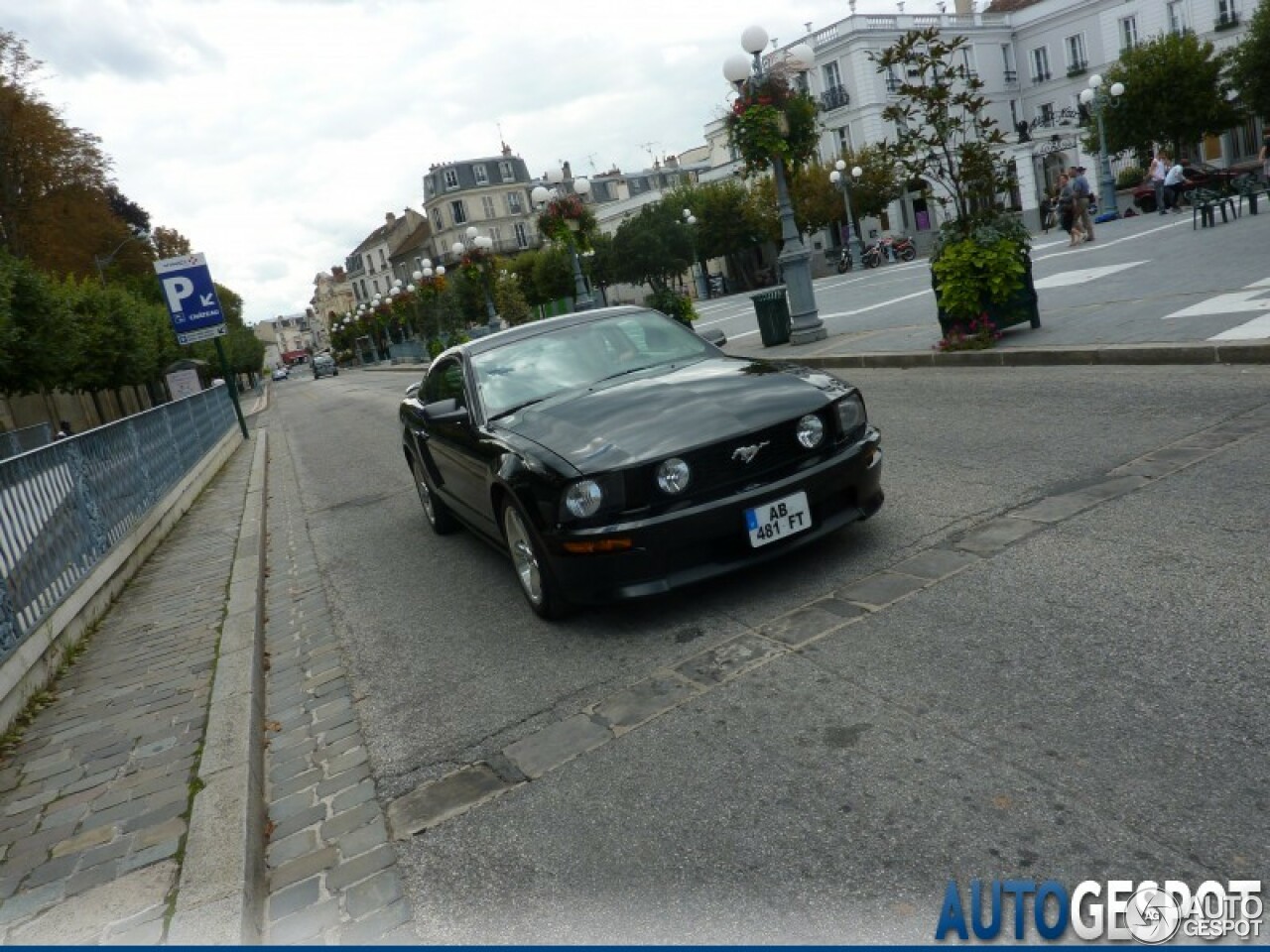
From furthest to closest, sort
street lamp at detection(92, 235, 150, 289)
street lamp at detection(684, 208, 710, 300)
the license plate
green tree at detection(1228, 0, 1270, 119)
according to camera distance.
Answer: street lamp at detection(684, 208, 710, 300) < street lamp at detection(92, 235, 150, 289) < green tree at detection(1228, 0, 1270, 119) < the license plate

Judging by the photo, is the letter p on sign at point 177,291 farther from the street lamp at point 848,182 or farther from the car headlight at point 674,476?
the street lamp at point 848,182

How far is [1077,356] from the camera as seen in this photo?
909 centimetres

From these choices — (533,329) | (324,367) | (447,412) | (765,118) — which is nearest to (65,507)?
(447,412)

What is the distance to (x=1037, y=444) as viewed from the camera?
6387mm

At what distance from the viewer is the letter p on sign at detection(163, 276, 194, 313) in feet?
70.9

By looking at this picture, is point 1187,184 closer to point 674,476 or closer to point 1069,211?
point 1069,211

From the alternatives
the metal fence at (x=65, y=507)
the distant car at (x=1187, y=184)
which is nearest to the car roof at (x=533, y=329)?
the metal fence at (x=65, y=507)

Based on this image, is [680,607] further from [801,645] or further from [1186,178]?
[1186,178]

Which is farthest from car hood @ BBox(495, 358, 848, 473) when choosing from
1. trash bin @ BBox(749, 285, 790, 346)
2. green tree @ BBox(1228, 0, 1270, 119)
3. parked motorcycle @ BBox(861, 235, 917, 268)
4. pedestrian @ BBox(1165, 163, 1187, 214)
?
green tree @ BBox(1228, 0, 1270, 119)

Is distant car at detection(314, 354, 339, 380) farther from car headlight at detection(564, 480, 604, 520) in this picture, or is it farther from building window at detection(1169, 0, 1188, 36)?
car headlight at detection(564, 480, 604, 520)

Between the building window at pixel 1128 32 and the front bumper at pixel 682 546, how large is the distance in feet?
183

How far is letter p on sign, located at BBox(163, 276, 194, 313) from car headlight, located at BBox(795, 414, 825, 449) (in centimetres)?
2090

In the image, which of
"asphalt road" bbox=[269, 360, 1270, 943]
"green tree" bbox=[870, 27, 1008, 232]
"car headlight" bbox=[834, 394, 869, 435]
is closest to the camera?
"asphalt road" bbox=[269, 360, 1270, 943]

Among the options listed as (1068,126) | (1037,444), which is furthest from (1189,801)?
(1068,126)
